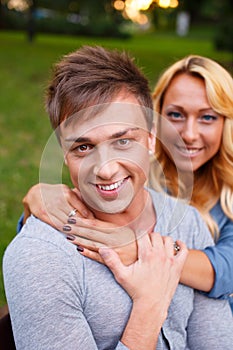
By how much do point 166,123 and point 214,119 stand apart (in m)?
0.24

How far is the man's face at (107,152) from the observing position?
1.78m

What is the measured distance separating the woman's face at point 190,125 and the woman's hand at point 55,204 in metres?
0.81

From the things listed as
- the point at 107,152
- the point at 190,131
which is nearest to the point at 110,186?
the point at 107,152

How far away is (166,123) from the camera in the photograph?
2689mm

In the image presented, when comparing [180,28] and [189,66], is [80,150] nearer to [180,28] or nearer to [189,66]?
[189,66]

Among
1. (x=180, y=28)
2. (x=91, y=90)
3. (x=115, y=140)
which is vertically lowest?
(x=180, y=28)

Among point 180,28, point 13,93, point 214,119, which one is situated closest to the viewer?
point 214,119

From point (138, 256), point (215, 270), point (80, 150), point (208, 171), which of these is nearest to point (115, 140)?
point (80, 150)

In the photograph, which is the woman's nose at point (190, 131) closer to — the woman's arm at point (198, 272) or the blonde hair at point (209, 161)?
the blonde hair at point (209, 161)

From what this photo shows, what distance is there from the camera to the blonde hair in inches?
103

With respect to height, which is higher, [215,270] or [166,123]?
[166,123]

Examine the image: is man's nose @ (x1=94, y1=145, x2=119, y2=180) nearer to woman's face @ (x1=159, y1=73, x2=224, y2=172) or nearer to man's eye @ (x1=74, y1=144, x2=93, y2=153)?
man's eye @ (x1=74, y1=144, x2=93, y2=153)

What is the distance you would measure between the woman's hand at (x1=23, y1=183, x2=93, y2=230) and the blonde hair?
0.73m

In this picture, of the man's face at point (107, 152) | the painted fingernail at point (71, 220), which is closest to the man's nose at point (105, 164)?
the man's face at point (107, 152)
